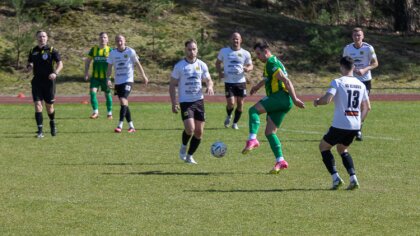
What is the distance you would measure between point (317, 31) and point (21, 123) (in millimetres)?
22562

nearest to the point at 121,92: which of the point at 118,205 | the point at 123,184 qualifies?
the point at 123,184

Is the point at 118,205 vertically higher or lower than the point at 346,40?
higher

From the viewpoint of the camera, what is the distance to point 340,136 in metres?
11.7

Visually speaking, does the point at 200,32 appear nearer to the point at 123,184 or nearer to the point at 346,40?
the point at 346,40

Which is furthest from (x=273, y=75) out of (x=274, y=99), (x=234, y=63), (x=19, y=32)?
(x=19, y=32)

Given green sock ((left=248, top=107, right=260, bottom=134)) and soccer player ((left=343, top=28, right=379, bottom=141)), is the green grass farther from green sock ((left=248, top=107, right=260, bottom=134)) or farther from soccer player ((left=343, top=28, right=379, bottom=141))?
green sock ((left=248, top=107, right=260, bottom=134))

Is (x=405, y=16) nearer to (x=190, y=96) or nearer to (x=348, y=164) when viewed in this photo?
(x=190, y=96)

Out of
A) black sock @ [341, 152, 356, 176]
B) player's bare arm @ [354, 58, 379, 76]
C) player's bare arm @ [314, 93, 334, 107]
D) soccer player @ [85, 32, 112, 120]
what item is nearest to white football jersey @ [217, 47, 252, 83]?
player's bare arm @ [354, 58, 379, 76]

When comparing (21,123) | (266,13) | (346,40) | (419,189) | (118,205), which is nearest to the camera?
(118,205)

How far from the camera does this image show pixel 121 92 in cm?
2062

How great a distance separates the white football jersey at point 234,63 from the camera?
2105 centimetres

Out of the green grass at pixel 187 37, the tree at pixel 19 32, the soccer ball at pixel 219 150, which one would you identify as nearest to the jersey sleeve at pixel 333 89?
the soccer ball at pixel 219 150

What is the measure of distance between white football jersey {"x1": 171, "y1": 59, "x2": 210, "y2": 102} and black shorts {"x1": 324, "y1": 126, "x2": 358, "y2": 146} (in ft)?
11.6

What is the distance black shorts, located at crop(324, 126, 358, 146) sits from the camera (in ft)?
38.3
